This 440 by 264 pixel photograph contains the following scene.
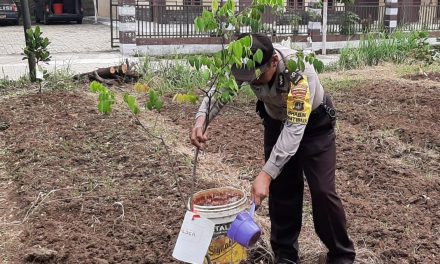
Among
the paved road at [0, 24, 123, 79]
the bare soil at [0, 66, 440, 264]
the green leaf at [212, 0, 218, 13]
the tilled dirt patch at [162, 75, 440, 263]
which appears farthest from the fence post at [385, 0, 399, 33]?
the green leaf at [212, 0, 218, 13]

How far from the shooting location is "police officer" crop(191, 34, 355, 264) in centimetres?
262

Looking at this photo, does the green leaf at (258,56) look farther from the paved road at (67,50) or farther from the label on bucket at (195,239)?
the paved road at (67,50)

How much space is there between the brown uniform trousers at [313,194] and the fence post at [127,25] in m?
10.2

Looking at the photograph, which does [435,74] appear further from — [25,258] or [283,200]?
[25,258]

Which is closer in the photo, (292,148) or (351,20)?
(292,148)

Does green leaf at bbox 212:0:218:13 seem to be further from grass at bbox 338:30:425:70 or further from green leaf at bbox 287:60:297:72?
grass at bbox 338:30:425:70

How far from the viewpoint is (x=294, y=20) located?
1466cm

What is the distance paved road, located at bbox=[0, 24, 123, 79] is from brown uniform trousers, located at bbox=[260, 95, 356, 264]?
635cm

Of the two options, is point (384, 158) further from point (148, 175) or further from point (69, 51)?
point (69, 51)

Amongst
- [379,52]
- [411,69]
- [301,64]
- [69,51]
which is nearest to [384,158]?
[301,64]

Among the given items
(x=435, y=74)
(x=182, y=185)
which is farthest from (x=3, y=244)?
(x=435, y=74)

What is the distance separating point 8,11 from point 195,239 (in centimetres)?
2194

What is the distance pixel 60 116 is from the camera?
643cm

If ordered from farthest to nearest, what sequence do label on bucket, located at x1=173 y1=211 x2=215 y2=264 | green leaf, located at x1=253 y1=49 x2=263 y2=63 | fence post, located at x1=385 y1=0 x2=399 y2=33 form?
fence post, located at x1=385 y1=0 x2=399 y2=33, label on bucket, located at x1=173 y1=211 x2=215 y2=264, green leaf, located at x1=253 y1=49 x2=263 y2=63
